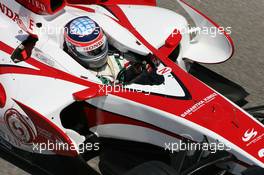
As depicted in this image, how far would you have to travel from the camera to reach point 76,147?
4262 millimetres

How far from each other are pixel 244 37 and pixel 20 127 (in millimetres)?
3619

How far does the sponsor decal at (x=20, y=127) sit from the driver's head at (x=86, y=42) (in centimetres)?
71

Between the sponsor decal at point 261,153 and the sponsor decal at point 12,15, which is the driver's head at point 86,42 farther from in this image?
the sponsor decal at point 261,153

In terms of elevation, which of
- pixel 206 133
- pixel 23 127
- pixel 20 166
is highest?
pixel 206 133

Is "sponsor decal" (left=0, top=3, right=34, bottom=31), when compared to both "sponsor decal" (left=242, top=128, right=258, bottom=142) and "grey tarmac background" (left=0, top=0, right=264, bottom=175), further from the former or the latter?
"grey tarmac background" (left=0, top=0, right=264, bottom=175)

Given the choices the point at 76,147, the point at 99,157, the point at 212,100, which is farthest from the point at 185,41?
the point at 76,147

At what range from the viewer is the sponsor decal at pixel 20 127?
4.41 meters

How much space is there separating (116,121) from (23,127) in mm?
767

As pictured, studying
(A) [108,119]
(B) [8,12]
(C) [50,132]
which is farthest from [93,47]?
(B) [8,12]

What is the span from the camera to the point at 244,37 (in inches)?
277

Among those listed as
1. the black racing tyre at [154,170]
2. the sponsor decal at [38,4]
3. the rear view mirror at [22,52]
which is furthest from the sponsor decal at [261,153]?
the sponsor decal at [38,4]

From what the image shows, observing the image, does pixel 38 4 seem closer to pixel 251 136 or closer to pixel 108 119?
pixel 108 119

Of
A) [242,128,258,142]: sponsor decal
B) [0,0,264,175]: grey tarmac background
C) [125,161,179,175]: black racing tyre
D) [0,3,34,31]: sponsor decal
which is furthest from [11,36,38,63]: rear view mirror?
[0,0,264,175]: grey tarmac background

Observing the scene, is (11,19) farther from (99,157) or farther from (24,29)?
(99,157)
